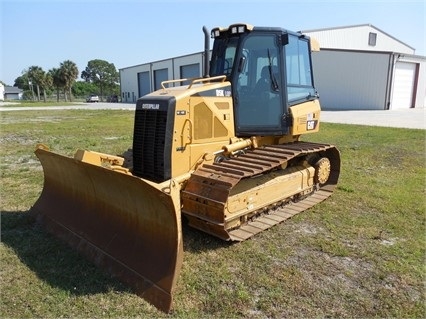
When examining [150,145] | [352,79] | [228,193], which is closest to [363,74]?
[352,79]

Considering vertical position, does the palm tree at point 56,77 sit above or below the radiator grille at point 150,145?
above

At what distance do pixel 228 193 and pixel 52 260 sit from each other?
2.17m

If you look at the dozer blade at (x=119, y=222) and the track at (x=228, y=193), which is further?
the track at (x=228, y=193)

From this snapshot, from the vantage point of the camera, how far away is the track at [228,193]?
4.40 metres

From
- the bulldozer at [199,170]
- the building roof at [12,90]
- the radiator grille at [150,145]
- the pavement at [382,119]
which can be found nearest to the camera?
the bulldozer at [199,170]

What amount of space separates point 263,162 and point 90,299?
8.86ft

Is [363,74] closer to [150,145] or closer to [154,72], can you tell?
[150,145]

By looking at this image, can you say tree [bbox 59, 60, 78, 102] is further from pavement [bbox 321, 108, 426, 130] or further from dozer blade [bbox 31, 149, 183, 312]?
dozer blade [bbox 31, 149, 183, 312]

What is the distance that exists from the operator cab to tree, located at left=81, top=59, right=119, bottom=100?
305 feet

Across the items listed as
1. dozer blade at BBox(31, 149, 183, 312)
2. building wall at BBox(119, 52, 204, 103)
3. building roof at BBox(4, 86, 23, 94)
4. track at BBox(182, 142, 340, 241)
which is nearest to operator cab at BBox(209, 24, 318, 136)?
track at BBox(182, 142, 340, 241)

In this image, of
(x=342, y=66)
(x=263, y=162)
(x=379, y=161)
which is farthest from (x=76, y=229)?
(x=342, y=66)

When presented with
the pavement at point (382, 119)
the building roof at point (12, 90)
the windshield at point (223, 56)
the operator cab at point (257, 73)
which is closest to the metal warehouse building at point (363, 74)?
the pavement at point (382, 119)

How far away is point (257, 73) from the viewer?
5.60 m

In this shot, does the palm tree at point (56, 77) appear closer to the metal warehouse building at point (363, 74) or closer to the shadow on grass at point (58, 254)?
the metal warehouse building at point (363, 74)
